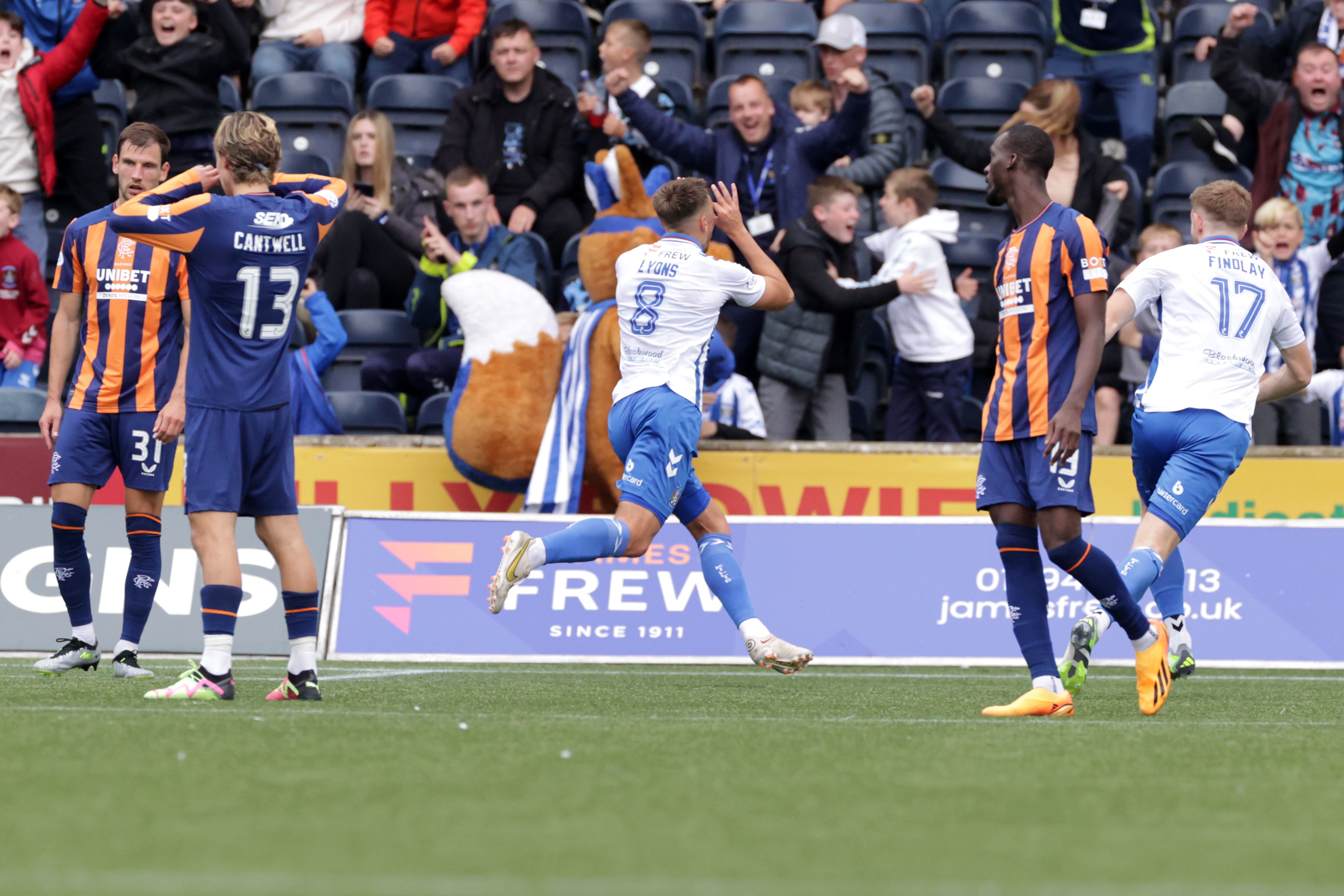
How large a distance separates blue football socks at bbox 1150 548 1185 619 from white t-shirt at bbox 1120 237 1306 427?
38.9 inches

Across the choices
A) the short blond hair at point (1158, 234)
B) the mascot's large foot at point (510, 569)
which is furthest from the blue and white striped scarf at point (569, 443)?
the short blond hair at point (1158, 234)

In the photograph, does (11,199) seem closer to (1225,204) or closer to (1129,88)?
(1225,204)

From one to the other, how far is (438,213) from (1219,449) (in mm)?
6081

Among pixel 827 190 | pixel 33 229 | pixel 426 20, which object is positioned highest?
pixel 426 20

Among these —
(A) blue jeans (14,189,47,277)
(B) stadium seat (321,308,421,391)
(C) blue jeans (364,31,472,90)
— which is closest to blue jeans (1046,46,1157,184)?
(C) blue jeans (364,31,472,90)

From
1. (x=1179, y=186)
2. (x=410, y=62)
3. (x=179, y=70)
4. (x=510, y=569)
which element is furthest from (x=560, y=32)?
(x=510, y=569)

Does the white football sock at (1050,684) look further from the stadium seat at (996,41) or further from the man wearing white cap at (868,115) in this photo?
the stadium seat at (996,41)

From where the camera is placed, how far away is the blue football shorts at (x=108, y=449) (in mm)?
6613

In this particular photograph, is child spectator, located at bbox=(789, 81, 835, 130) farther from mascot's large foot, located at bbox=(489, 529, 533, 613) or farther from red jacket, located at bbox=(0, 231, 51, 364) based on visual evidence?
mascot's large foot, located at bbox=(489, 529, 533, 613)

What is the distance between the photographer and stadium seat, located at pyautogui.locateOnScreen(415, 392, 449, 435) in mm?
9664

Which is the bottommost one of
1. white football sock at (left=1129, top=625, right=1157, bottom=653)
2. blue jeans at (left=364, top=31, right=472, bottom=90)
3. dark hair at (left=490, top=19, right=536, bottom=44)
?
white football sock at (left=1129, top=625, right=1157, bottom=653)

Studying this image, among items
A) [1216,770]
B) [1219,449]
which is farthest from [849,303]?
[1216,770]

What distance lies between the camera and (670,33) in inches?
473

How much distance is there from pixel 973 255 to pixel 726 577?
494cm
